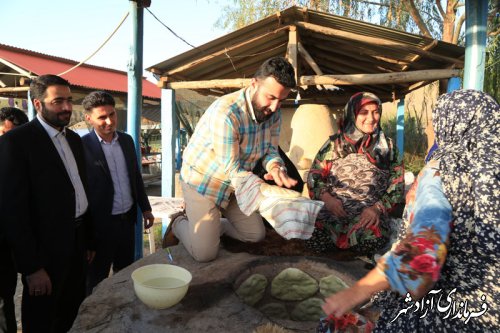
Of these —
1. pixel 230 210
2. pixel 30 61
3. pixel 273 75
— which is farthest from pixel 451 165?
pixel 30 61

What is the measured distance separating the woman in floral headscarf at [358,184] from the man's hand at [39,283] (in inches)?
82.2

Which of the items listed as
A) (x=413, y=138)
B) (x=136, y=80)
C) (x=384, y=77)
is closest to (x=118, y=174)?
(x=136, y=80)

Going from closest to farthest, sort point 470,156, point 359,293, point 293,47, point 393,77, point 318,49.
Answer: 1. point 359,293
2. point 470,156
3. point 393,77
4. point 293,47
5. point 318,49

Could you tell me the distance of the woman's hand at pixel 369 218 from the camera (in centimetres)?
302

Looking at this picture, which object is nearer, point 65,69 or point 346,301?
point 346,301

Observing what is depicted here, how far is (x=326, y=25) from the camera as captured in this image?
4.54m

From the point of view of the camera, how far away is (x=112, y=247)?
3.03m

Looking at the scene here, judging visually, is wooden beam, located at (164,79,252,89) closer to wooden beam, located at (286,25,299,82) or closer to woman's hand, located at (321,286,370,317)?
wooden beam, located at (286,25,299,82)

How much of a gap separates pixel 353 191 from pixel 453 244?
1.91 meters

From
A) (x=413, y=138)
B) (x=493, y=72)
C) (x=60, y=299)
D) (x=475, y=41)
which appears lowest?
(x=60, y=299)

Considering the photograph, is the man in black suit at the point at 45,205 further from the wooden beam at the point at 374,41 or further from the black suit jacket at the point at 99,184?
the wooden beam at the point at 374,41

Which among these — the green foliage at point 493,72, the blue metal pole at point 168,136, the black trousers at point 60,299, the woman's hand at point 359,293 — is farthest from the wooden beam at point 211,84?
the green foliage at point 493,72

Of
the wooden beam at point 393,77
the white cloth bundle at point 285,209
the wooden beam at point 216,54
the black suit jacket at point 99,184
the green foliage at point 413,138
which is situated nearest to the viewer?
the white cloth bundle at point 285,209

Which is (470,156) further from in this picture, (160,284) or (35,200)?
(35,200)
